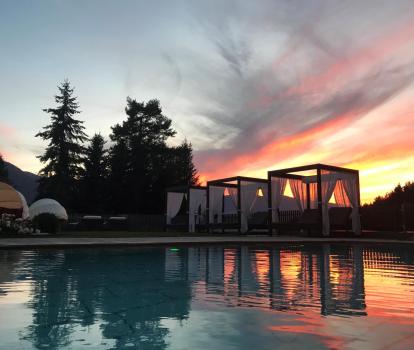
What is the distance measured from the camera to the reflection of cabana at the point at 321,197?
18031mm

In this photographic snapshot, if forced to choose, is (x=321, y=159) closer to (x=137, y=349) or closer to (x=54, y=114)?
(x=137, y=349)

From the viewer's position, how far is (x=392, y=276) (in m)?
6.38

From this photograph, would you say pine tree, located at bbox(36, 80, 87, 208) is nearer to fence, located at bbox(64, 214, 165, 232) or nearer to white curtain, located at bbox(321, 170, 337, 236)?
fence, located at bbox(64, 214, 165, 232)

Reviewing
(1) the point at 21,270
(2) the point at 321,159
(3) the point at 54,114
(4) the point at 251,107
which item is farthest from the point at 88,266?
(3) the point at 54,114

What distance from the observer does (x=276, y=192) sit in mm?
19953

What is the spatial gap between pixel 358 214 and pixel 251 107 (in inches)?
271

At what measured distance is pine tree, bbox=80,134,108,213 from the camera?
120ft

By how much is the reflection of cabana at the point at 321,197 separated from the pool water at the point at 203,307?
1096 centimetres

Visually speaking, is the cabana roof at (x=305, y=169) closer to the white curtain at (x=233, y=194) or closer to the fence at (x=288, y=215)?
the fence at (x=288, y=215)

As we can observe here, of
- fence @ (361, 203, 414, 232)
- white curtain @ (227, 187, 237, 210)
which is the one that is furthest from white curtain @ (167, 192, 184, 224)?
fence @ (361, 203, 414, 232)

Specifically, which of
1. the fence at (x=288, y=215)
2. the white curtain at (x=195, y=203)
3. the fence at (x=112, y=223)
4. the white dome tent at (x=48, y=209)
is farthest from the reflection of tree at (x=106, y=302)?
the white dome tent at (x=48, y=209)

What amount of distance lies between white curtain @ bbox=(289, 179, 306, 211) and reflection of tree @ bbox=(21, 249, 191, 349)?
13437 mm

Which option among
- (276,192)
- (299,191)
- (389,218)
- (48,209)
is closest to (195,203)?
(276,192)

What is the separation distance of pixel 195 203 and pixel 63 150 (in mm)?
18213
